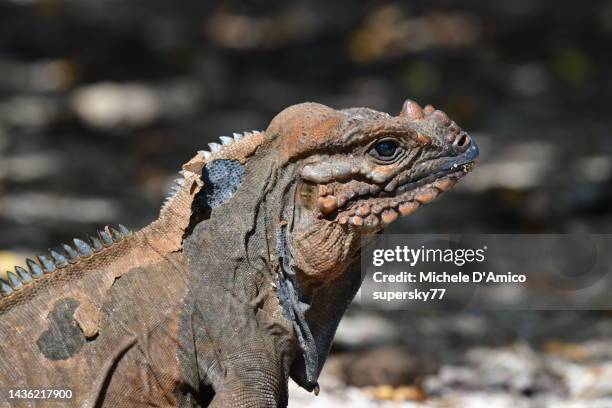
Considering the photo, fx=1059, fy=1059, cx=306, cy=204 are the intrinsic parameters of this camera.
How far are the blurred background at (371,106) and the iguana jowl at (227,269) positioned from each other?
1838mm

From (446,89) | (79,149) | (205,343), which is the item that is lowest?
(205,343)

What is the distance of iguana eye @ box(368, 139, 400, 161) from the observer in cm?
390

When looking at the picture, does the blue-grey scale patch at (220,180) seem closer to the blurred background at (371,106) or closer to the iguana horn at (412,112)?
the iguana horn at (412,112)

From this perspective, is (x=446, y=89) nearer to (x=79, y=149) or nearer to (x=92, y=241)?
(x=79, y=149)

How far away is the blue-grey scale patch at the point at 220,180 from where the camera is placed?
3869 mm

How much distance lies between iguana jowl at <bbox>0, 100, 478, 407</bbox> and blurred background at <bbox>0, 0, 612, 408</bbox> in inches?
72.4

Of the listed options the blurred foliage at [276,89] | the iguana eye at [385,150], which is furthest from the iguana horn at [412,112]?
the blurred foliage at [276,89]

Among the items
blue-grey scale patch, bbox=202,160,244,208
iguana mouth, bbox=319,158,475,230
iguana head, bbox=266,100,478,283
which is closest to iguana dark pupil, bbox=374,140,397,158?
iguana head, bbox=266,100,478,283

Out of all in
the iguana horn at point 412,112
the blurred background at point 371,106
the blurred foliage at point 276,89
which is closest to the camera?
the iguana horn at point 412,112

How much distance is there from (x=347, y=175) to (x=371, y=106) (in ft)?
22.2

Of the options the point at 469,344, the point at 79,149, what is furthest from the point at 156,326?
→ the point at 79,149

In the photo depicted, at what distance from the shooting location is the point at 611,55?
1132 cm

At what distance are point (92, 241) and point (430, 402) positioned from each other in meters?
2.36

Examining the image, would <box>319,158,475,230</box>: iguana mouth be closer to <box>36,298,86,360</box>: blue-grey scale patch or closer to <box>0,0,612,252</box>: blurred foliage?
<box>36,298,86,360</box>: blue-grey scale patch
